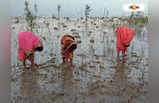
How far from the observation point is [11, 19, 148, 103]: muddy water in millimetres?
1748

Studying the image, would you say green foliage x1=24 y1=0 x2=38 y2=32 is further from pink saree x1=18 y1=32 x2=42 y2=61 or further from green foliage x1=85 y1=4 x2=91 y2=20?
green foliage x1=85 y1=4 x2=91 y2=20

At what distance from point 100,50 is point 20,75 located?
0.67 m

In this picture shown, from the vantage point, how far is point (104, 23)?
175cm

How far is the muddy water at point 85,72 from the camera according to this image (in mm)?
1748

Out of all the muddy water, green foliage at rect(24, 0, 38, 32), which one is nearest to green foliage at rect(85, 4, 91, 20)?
the muddy water

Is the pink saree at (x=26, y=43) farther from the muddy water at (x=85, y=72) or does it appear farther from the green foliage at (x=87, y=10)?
the green foliage at (x=87, y=10)

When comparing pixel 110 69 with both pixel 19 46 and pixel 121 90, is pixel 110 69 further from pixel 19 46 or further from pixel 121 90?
pixel 19 46

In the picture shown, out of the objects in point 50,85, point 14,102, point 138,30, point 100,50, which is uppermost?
point 138,30

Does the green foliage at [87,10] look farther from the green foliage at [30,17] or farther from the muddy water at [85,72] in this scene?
the green foliage at [30,17]

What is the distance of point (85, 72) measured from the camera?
5.81 feet

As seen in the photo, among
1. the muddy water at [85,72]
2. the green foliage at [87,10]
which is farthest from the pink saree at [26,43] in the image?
the green foliage at [87,10]

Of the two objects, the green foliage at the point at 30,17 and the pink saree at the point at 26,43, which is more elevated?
the green foliage at the point at 30,17
